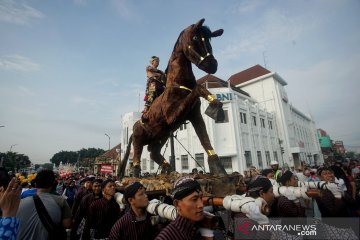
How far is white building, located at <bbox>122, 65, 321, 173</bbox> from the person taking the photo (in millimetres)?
23141

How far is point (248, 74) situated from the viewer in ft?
128

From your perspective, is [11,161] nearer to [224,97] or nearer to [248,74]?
[224,97]

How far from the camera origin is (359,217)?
3.21 m

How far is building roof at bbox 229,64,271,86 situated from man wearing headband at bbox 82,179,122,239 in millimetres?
36680

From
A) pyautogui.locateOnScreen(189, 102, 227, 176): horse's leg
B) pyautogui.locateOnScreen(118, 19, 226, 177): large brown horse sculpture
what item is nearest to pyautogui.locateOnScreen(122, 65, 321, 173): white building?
pyautogui.locateOnScreen(118, 19, 226, 177): large brown horse sculpture

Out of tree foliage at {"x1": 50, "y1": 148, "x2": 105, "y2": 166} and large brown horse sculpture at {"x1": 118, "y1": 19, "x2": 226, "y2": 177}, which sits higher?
tree foliage at {"x1": 50, "y1": 148, "x2": 105, "y2": 166}

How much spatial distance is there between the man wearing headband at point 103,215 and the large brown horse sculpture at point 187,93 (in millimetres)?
1395

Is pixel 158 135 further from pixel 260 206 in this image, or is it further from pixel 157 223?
pixel 260 206

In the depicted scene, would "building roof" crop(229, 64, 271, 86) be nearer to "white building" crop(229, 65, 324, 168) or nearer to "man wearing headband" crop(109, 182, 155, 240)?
"white building" crop(229, 65, 324, 168)

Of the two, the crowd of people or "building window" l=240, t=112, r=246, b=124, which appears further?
"building window" l=240, t=112, r=246, b=124

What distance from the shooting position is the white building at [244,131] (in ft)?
75.9

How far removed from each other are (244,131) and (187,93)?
865 inches

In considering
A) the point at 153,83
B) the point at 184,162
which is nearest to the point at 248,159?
the point at 184,162

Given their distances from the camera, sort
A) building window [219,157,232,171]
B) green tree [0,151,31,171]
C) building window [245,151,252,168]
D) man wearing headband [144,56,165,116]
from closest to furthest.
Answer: man wearing headband [144,56,165,116] < building window [219,157,232,171] < building window [245,151,252,168] < green tree [0,151,31,171]
